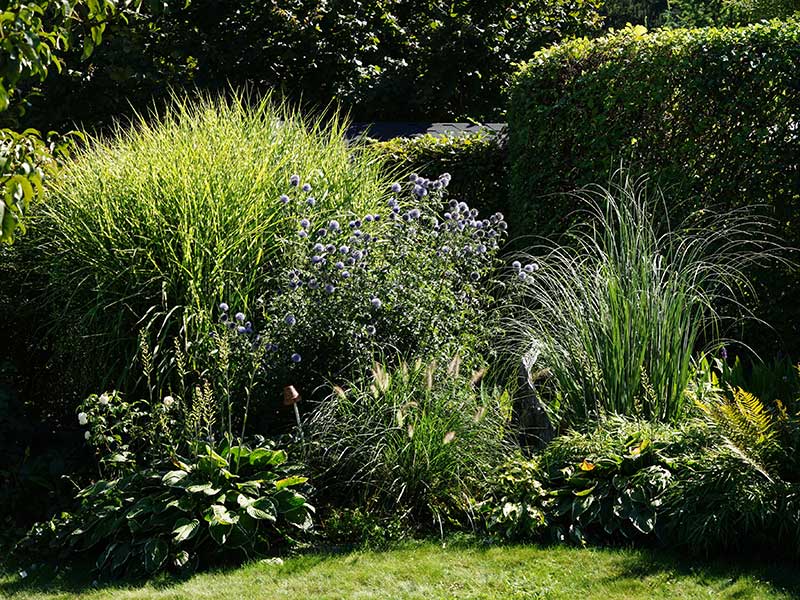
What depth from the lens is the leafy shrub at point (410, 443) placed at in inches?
193

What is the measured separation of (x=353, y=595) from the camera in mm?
4148

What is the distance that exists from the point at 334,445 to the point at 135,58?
867 cm

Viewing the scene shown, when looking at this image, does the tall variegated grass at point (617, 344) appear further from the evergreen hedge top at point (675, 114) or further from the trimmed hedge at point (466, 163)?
the trimmed hedge at point (466, 163)

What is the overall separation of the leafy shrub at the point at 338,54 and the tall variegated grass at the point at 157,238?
5.91 m

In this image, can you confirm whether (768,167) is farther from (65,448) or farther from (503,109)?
(503,109)

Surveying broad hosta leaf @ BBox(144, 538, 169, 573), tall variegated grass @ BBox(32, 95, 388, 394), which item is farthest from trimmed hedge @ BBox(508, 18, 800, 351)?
broad hosta leaf @ BBox(144, 538, 169, 573)

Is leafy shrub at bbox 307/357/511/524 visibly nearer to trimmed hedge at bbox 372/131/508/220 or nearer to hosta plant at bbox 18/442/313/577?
hosta plant at bbox 18/442/313/577

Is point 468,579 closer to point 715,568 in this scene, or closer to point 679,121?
point 715,568

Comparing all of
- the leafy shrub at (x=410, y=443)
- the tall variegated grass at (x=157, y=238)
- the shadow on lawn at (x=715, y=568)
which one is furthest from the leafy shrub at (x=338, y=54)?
the shadow on lawn at (x=715, y=568)

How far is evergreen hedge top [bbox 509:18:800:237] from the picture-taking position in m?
6.65

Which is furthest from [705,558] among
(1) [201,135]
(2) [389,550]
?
(1) [201,135]

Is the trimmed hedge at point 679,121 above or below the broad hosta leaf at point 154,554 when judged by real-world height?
above

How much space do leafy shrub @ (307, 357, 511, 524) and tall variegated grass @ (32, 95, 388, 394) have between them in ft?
3.50

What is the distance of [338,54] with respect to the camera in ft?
42.1
